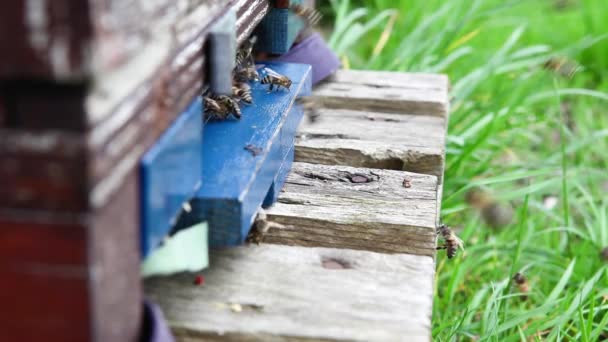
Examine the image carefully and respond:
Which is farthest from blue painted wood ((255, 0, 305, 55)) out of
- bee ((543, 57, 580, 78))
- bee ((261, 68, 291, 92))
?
bee ((543, 57, 580, 78))

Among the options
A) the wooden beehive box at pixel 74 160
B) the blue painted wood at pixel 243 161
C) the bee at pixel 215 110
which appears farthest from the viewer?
the bee at pixel 215 110

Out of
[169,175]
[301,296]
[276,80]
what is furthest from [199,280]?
[276,80]

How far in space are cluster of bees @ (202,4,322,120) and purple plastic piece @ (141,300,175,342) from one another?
0.63m

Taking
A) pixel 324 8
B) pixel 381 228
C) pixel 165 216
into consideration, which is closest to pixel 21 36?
pixel 165 216

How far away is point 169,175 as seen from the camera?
1344 mm

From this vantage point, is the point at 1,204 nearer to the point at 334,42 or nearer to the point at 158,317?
the point at 158,317

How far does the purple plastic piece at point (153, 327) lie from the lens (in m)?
1.29

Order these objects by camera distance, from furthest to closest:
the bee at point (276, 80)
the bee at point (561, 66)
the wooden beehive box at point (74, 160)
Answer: the bee at point (561, 66), the bee at point (276, 80), the wooden beehive box at point (74, 160)

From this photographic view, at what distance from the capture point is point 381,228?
185 cm

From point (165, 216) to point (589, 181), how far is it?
8.07 ft

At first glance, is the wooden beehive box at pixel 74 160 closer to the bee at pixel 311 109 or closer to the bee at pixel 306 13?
the bee at pixel 311 109

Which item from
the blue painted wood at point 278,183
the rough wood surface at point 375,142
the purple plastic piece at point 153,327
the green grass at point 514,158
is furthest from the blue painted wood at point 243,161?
the green grass at point 514,158

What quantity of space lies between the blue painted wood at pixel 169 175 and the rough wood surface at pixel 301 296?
0.17m

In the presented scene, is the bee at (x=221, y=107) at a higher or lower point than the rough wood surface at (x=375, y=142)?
higher
